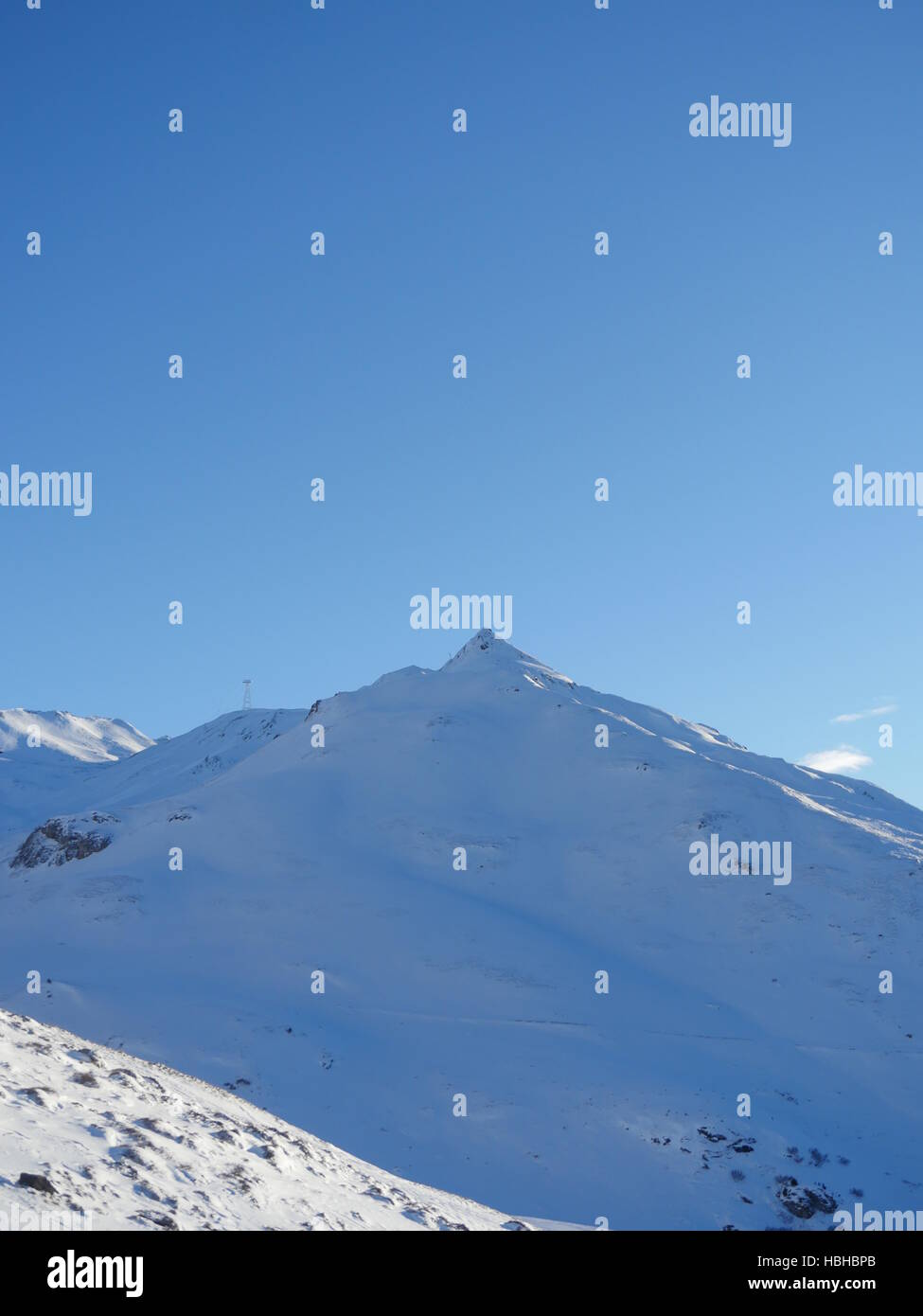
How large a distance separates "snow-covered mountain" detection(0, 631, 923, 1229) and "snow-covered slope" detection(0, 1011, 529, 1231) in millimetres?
16767

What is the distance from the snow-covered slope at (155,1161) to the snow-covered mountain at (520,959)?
16767 millimetres

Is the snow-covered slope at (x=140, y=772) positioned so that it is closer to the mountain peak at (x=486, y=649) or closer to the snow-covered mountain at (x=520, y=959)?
the mountain peak at (x=486, y=649)

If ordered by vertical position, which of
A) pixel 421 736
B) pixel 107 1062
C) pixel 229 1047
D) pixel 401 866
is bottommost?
pixel 229 1047

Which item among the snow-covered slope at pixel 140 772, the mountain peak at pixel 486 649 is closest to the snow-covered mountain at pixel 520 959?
the mountain peak at pixel 486 649

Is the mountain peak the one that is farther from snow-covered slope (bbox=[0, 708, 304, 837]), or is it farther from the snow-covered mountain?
snow-covered slope (bbox=[0, 708, 304, 837])

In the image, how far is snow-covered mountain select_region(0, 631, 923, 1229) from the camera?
40.9 m

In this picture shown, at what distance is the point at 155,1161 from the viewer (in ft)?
54.8

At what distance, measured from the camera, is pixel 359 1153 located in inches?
1515

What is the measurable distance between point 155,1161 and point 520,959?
41579mm

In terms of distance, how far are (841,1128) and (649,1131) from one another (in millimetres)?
8489

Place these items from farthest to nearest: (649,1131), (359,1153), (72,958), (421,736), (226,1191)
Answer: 1. (421,736)
2. (72,958)
3. (649,1131)
4. (359,1153)
5. (226,1191)

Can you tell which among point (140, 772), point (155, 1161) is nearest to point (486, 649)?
point (140, 772)
